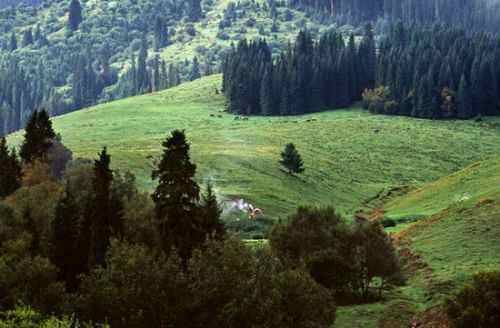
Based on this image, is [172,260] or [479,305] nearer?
[479,305]

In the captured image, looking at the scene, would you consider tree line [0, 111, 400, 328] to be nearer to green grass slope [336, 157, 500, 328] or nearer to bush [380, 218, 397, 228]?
green grass slope [336, 157, 500, 328]

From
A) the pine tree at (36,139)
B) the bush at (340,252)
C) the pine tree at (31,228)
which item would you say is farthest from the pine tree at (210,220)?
the pine tree at (36,139)

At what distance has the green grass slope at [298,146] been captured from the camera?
10656 centimetres

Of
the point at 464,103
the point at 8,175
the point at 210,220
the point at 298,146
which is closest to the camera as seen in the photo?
the point at 210,220

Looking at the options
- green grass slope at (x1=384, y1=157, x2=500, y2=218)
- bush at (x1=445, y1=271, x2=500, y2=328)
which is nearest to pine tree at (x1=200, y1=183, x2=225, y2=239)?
bush at (x1=445, y1=271, x2=500, y2=328)

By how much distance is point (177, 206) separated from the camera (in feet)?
167

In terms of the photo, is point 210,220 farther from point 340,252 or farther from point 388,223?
point 388,223

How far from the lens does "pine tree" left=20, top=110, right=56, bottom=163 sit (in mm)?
78269

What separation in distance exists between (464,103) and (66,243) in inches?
6166

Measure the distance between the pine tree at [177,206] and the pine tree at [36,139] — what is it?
31363mm

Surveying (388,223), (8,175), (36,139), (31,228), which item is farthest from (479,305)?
(36,139)

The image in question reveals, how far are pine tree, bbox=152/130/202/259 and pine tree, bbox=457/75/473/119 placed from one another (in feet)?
492

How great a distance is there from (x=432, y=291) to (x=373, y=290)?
22.0ft

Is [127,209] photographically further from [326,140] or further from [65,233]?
[326,140]
